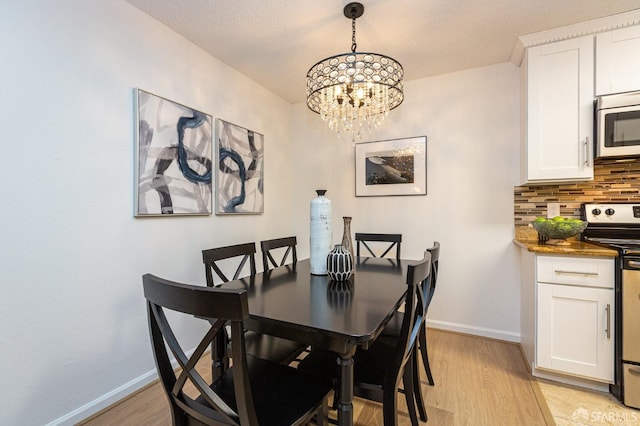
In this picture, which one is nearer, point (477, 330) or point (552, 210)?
point (552, 210)

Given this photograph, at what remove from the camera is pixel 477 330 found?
269 cm

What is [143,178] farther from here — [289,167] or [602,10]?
[602,10]

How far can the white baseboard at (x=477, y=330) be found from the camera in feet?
8.43

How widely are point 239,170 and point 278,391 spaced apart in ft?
6.65

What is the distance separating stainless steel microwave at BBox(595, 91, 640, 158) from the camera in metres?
1.91

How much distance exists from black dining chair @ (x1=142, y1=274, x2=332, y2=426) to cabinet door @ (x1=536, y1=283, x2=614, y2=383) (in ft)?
5.44

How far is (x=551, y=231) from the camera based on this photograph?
210 centimetres

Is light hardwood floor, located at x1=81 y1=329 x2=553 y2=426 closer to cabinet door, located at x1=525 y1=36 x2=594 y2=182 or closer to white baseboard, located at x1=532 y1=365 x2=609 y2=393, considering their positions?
white baseboard, located at x1=532 y1=365 x2=609 y2=393

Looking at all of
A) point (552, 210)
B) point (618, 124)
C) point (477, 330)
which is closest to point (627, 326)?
point (552, 210)

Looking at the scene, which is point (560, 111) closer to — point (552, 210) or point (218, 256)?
point (552, 210)

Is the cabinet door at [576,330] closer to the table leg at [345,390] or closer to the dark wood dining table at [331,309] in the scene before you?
the dark wood dining table at [331,309]

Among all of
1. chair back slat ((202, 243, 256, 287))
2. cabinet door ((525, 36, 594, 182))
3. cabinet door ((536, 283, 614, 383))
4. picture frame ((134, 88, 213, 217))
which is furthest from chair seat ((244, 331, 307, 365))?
cabinet door ((525, 36, 594, 182))

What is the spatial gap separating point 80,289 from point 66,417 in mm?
654

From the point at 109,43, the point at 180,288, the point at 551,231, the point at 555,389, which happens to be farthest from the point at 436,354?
the point at 109,43
